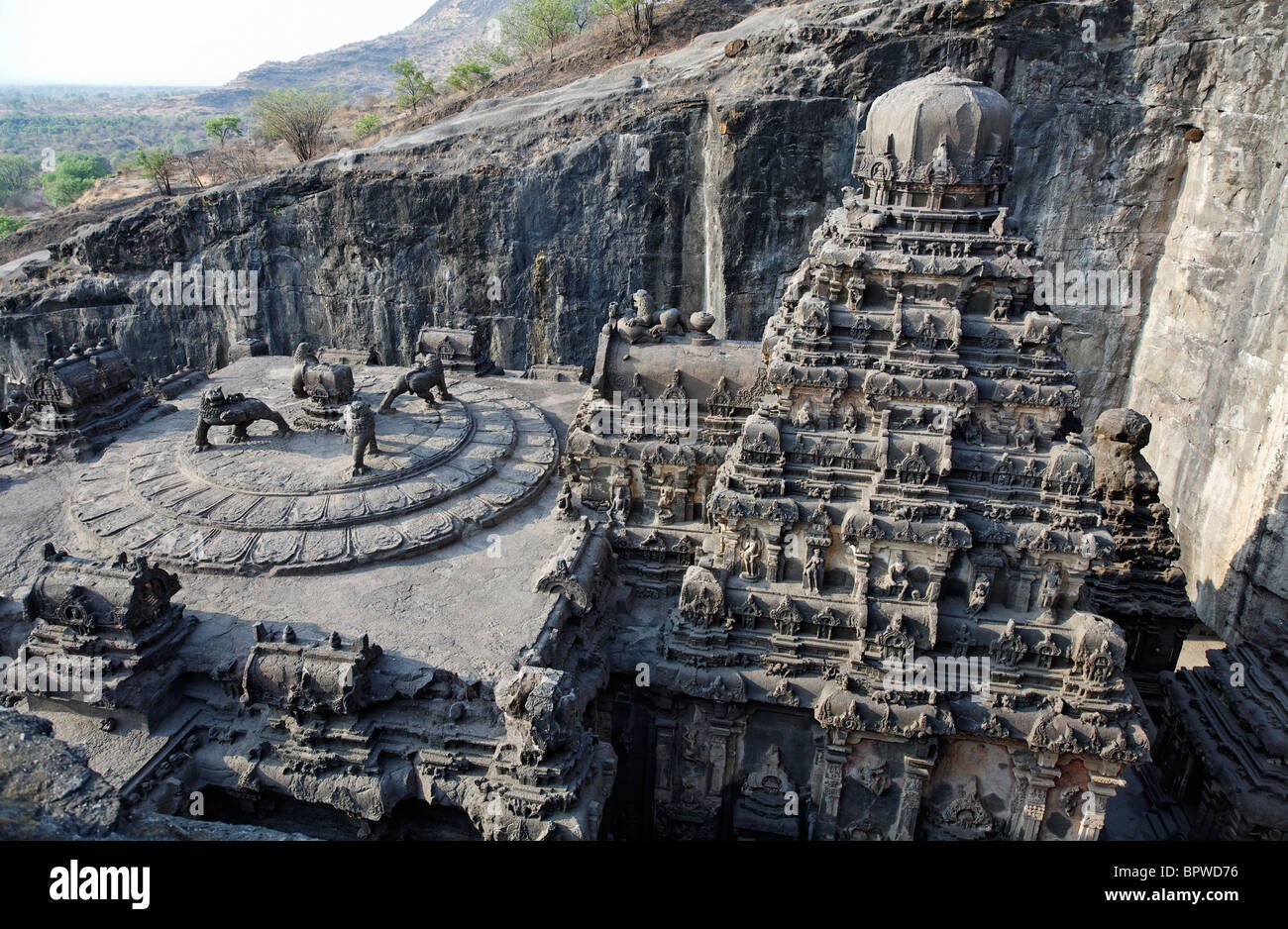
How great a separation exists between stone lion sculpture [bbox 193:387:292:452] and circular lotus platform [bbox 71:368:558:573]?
0.42 meters

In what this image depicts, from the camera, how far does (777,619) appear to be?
→ 603 inches

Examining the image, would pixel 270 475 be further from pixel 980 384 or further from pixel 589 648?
pixel 980 384

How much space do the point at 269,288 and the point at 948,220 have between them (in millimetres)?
34756

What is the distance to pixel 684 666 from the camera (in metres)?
15.6

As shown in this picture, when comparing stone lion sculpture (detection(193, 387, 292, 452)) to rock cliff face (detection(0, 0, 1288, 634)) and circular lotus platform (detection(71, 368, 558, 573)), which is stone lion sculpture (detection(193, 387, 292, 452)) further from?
rock cliff face (detection(0, 0, 1288, 634))

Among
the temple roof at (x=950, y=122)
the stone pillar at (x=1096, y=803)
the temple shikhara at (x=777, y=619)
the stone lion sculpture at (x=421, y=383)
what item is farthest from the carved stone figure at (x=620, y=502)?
the stone pillar at (x=1096, y=803)

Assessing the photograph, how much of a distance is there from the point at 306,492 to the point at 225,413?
11.9 feet

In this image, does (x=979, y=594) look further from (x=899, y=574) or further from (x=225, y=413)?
(x=225, y=413)

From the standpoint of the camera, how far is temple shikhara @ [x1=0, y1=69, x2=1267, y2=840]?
13.9 metres

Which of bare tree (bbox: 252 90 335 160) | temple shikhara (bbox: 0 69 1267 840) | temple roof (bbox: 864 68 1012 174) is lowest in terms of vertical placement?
temple shikhara (bbox: 0 69 1267 840)

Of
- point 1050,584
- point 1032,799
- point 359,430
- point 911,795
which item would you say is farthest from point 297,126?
point 1032,799

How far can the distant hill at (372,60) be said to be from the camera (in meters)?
156

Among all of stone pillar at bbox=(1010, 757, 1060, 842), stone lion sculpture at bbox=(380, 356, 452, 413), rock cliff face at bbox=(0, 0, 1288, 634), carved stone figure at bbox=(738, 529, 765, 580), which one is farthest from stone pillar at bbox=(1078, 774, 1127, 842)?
stone lion sculpture at bbox=(380, 356, 452, 413)
